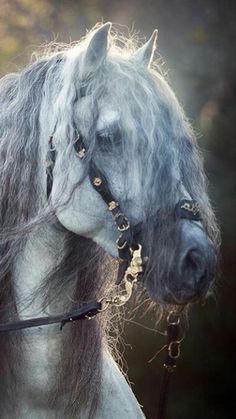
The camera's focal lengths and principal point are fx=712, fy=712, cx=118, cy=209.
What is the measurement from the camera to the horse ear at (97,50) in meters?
1.48

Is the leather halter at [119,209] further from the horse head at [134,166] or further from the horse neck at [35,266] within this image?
the horse neck at [35,266]

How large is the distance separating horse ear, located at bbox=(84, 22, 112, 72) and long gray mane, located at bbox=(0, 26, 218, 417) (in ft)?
0.08

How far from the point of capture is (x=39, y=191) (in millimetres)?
1631

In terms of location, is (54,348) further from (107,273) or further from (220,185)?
(220,185)

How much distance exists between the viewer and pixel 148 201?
4.76ft

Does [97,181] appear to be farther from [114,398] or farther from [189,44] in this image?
[189,44]

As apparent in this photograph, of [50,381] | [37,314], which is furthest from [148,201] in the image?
[50,381]

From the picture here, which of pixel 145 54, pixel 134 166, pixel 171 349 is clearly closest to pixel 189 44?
Answer: pixel 145 54

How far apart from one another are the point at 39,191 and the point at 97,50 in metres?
0.35

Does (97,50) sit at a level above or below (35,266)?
above

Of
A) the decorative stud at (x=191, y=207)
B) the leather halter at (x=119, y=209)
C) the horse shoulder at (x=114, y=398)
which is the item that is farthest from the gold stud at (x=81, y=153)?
the horse shoulder at (x=114, y=398)

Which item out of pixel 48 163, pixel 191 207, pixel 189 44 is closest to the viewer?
pixel 191 207

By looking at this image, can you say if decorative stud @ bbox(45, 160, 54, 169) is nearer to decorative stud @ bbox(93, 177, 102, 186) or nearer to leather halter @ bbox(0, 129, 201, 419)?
leather halter @ bbox(0, 129, 201, 419)

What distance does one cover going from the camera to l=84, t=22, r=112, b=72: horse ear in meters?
1.48
